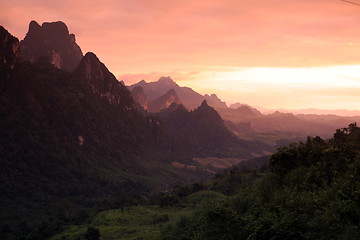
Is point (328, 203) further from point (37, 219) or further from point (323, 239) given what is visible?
point (37, 219)

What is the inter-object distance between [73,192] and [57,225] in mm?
81851

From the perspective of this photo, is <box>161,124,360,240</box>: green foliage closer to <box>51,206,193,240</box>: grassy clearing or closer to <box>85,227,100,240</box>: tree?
<box>51,206,193,240</box>: grassy clearing

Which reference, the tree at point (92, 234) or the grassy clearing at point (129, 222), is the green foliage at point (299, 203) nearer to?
the grassy clearing at point (129, 222)

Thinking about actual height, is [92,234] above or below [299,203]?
below

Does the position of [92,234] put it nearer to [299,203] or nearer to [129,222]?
[129,222]

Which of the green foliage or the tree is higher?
the green foliage

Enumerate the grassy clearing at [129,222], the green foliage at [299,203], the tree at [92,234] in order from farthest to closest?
the grassy clearing at [129,222], the tree at [92,234], the green foliage at [299,203]

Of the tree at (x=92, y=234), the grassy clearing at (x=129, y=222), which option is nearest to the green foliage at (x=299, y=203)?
the grassy clearing at (x=129, y=222)

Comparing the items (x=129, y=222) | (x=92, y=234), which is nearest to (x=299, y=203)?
(x=92, y=234)

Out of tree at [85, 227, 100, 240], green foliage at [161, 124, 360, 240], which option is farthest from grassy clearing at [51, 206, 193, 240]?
green foliage at [161, 124, 360, 240]

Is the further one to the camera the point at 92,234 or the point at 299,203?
the point at 92,234

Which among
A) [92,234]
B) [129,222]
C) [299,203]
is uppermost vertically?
[299,203]

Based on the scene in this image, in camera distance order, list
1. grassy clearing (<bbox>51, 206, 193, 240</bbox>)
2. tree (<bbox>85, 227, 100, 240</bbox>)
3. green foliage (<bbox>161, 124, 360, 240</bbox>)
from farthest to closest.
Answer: grassy clearing (<bbox>51, 206, 193, 240</bbox>), tree (<bbox>85, 227, 100, 240</bbox>), green foliage (<bbox>161, 124, 360, 240</bbox>)

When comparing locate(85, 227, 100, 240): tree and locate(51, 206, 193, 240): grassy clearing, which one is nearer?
locate(85, 227, 100, 240): tree
